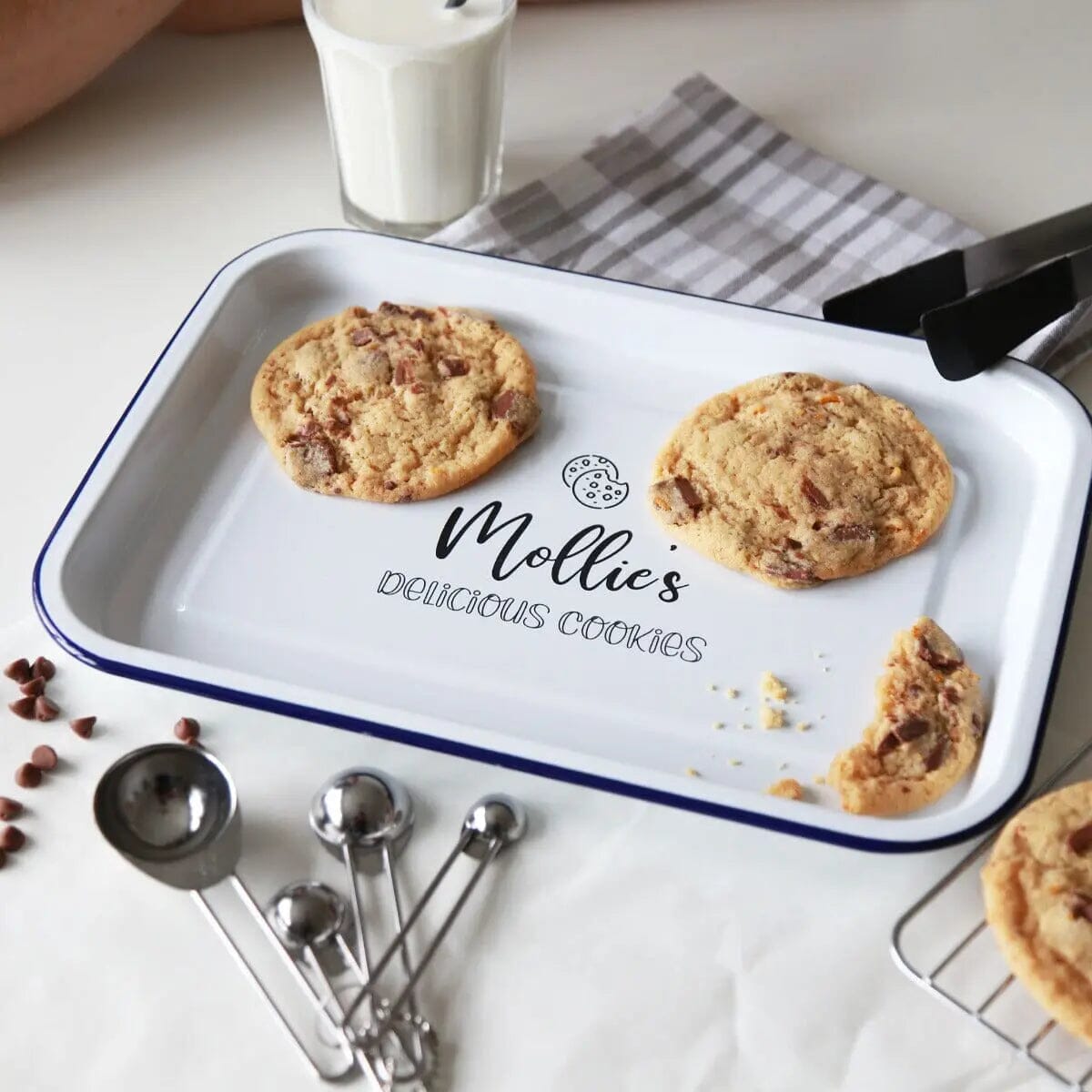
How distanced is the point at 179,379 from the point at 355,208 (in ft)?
1.06

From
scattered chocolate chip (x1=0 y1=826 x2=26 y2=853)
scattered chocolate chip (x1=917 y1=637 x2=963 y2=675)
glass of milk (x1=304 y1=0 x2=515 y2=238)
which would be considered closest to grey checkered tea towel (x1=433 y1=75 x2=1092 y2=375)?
glass of milk (x1=304 y1=0 x2=515 y2=238)

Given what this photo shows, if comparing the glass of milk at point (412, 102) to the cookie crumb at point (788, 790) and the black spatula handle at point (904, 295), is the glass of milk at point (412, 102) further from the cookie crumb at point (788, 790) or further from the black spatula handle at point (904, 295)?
the cookie crumb at point (788, 790)

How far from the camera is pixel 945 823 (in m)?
0.77

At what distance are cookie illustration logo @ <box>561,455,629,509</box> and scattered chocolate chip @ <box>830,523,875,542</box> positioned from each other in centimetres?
16

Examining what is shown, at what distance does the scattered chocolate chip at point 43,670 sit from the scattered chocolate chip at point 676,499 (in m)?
0.45

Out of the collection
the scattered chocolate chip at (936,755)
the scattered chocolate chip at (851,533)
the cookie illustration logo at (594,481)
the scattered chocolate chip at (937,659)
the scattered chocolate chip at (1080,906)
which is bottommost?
the scattered chocolate chip at (936,755)

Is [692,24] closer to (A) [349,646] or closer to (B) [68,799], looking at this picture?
(A) [349,646]

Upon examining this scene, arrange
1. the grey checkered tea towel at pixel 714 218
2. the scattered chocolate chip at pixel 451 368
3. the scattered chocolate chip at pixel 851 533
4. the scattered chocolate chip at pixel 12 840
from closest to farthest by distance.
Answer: the scattered chocolate chip at pixel 12 840
the scattered chocolate chip at pixel 851 533
the scattered chocolate chip at pixel 451 368
the grey checkered tea towel at pixel 714 218

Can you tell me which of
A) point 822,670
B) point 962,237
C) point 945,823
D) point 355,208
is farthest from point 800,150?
point 945,823

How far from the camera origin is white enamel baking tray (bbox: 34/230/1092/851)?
849 millimetres

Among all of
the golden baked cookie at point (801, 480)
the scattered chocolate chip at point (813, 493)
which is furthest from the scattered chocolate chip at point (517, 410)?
the scattered chocolate chip at point (813, 493)

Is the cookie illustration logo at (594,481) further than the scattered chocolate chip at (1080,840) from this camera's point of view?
Yes

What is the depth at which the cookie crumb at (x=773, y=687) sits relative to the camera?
2.94 feet

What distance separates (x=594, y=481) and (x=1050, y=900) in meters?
0.45
